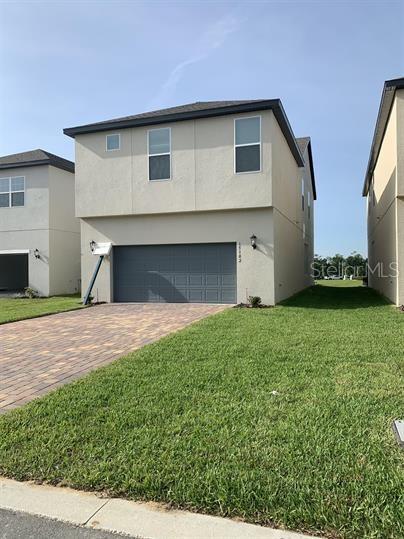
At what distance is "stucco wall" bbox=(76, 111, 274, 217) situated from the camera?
13203mm

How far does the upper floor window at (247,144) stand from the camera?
1313 cm

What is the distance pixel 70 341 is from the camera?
7910mm

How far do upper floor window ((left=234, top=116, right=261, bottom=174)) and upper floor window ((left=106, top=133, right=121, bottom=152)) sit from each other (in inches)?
173

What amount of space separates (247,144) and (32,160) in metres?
11.5

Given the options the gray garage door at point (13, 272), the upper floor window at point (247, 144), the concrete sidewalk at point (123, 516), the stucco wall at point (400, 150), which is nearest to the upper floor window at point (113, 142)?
the upper floor window at point (247, 144)

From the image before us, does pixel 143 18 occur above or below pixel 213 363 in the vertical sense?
above

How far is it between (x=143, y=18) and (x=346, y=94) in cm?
943

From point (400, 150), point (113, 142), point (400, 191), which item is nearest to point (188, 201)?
point (113, 142)

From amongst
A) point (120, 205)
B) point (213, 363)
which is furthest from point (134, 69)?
point (213, 363)

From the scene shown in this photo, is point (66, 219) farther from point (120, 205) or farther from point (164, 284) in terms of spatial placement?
point (164, 284)

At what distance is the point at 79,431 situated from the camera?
361 centimetres

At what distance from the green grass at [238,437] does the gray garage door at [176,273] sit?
777cm

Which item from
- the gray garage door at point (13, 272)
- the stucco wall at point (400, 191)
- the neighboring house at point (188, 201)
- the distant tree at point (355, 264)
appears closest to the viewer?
the stucco wall at point (400, 191)

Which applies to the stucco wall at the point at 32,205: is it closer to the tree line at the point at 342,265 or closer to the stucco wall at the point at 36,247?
the stucco wall at the point at 36,247
